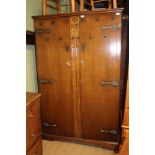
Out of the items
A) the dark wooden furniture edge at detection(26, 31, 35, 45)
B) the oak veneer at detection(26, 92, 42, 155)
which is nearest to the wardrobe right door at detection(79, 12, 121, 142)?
the dark wooden furniture edge at detection(26, 31, 35, 45)

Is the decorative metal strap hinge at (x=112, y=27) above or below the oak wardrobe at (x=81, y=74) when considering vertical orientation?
above

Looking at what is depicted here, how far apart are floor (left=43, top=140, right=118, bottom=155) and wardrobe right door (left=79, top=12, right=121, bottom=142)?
157 mm

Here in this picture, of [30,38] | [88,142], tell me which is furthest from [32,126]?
[30,38]

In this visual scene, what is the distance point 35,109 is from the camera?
68.7 inches

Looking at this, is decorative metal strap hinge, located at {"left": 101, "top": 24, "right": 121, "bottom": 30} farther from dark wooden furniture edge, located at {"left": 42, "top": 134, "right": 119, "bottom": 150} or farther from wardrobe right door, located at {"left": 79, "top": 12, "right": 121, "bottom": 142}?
dark wooden furniture edge, located at {"left": 42, "top": 134, "right": 119, "bottom": 150}

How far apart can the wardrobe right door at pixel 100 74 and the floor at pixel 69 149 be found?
16 cm

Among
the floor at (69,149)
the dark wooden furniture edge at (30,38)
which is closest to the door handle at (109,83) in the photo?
the floor at (69,149)

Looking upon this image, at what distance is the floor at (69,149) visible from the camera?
245cm

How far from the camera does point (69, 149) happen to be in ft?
8.32

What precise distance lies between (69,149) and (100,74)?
1.05 m

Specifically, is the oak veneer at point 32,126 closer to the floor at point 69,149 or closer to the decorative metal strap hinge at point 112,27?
the floor at point 69,149

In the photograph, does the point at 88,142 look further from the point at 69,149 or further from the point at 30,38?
the point at 30,38

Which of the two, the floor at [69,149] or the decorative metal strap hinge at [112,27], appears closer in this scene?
the decorative metal strap hinge at [112,27]
